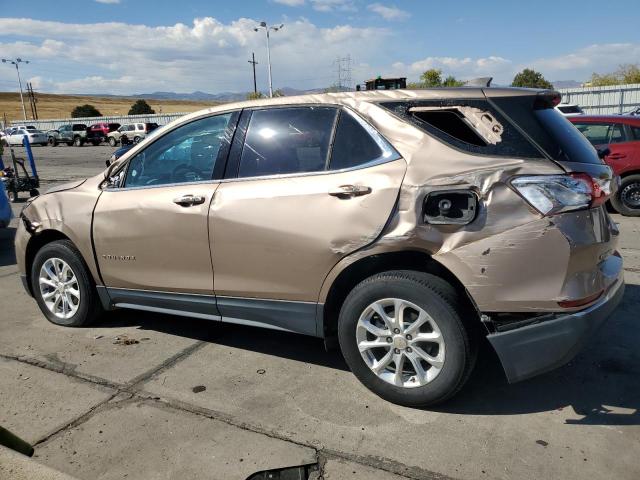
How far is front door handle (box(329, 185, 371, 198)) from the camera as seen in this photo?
3031mm

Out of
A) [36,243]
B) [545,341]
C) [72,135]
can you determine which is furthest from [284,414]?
[72,135]

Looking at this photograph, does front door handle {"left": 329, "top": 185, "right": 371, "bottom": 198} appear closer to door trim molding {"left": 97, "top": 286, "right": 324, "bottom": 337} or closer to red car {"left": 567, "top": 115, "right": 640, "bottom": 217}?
door trim molding {"left": 97, "top": 286, "right": 324, "bottom": 337}

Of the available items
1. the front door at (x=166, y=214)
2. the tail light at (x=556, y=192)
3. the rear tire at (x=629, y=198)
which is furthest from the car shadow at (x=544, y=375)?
the rear tire at (x=629, y=198)

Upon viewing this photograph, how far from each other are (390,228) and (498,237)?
57 cm

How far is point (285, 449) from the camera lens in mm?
2793

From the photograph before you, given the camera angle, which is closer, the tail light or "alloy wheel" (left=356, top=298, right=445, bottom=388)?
the tail light

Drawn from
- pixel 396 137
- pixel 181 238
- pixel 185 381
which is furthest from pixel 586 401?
pixel 181 238

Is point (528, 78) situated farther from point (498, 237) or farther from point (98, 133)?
point (498, 237)

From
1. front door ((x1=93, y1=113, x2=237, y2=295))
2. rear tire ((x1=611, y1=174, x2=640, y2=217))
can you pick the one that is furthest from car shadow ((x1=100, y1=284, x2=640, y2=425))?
rear tire ((x1=611, y1=174, x2=640, y2=217))

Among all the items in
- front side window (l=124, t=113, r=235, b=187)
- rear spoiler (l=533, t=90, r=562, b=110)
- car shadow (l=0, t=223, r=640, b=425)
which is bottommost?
car shadow (l=0, t=223, r=640, b=425)

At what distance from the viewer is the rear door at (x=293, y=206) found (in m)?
3.06

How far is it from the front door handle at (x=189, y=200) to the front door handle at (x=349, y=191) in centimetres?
99

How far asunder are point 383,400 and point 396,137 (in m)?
1.58

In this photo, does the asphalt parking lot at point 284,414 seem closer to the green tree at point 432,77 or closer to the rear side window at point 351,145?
the rear side window at point 351,145
